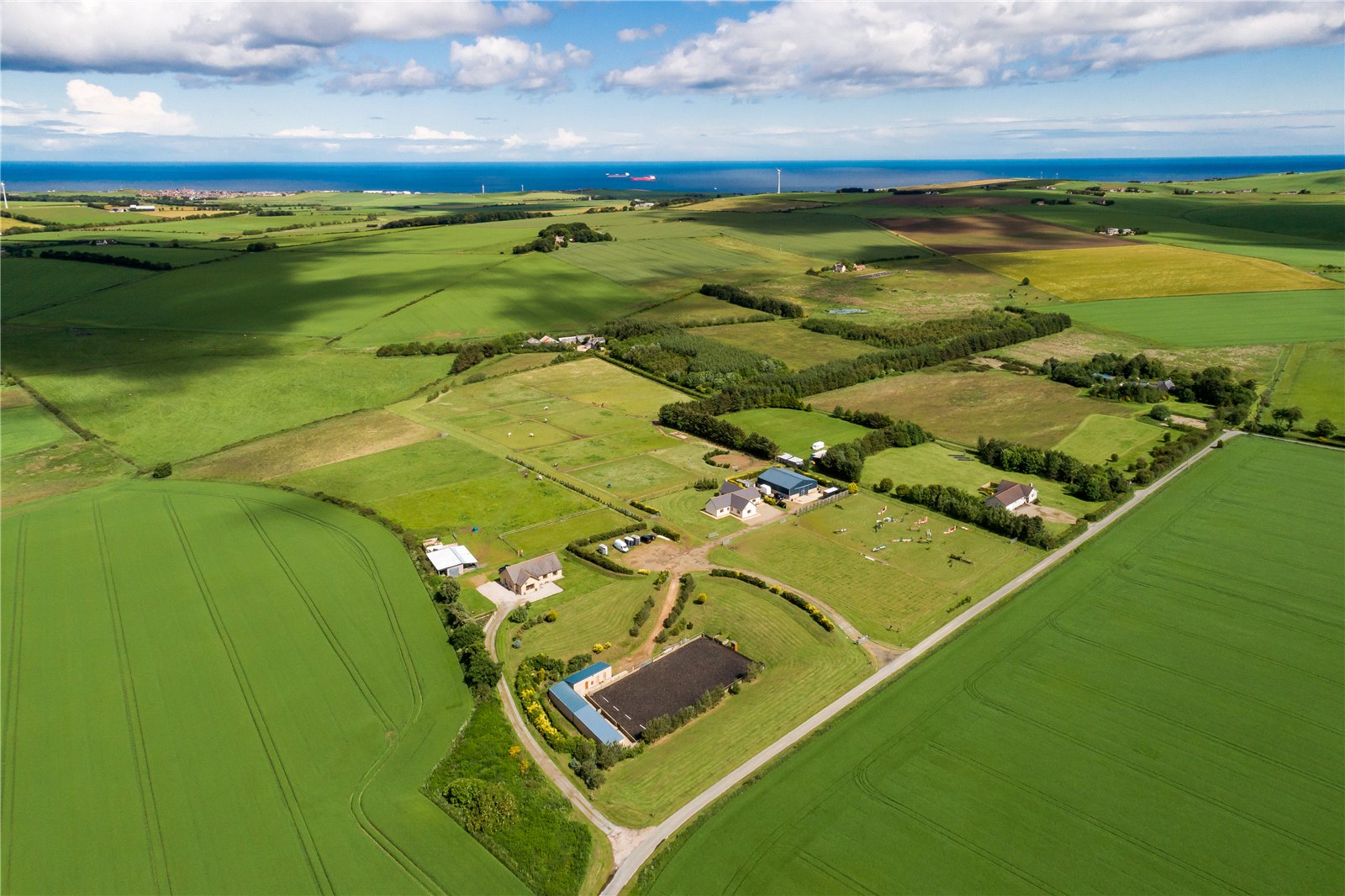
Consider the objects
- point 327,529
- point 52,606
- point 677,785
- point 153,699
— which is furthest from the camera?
point 327,529

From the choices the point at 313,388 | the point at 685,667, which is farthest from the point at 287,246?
the point at 685,667

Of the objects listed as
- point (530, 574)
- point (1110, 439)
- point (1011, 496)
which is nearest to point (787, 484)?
point (1011, 496)

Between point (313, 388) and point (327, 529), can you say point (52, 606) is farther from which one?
point (313, 388)

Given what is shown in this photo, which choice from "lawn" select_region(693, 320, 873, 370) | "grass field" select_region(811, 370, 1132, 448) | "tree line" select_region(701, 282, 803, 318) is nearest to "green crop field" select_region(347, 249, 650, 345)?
"tree line" select_region(701, 282, 803, 318)

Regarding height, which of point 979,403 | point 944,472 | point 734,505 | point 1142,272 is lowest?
point 734,505

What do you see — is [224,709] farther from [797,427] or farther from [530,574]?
[797,427]

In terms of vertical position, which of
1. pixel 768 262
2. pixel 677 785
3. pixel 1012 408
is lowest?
pixel 677 785
